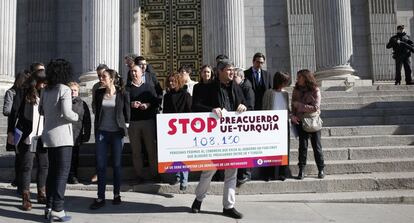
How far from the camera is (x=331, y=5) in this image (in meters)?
12.9

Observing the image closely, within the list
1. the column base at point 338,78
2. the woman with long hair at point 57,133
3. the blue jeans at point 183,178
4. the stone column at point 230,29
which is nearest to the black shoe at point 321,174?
the blue jeans at point 183,178

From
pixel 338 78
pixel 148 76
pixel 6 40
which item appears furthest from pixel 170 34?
pixel 148 76

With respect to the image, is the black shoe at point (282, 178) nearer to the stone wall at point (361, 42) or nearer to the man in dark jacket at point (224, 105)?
the man in dark jacket at point (224, 105)

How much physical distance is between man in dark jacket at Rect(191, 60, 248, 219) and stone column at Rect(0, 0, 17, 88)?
30.1 feet

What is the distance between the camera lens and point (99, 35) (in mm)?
11688

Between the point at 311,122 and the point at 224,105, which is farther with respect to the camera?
the point at 311,122

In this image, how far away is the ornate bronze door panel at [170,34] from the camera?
1602cm

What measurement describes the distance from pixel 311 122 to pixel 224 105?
2223 millimetres

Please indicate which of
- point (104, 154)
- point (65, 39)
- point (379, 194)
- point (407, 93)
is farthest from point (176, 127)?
point (65, 39)

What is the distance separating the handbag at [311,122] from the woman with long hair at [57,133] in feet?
13.0

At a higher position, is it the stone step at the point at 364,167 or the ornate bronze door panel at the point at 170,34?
the ornate bronze door panel at the point at 170,34

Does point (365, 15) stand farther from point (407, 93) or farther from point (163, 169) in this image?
point (163, 169)

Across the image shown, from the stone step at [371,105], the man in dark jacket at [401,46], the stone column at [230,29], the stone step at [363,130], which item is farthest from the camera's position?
the man in dark jacket at [401,46]

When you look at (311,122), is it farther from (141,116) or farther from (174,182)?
(141,116)
